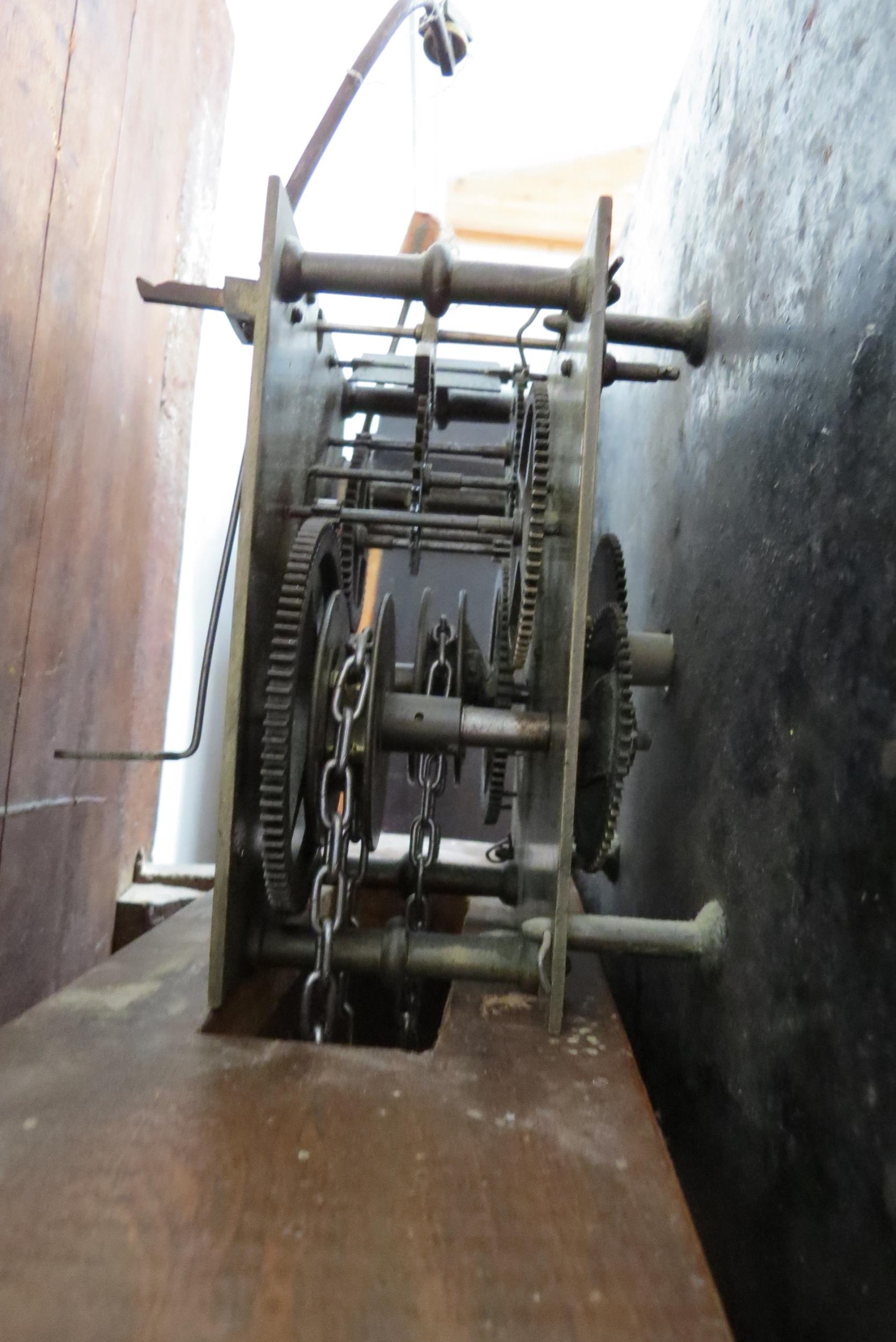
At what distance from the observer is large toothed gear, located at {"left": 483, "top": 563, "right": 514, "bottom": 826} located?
1.55m

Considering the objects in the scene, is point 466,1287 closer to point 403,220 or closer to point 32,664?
point 32,664

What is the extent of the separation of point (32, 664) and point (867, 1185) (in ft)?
4.36

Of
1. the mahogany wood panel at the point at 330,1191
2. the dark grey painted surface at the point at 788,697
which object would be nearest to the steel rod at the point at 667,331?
the dark grey painted surface at the point at 788,697

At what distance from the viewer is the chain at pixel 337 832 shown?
987mm

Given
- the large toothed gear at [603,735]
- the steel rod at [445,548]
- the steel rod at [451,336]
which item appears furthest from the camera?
the steel rod at [445,548]

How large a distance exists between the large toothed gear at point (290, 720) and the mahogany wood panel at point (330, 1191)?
0.20 m

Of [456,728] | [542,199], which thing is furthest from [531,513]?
[542,199]

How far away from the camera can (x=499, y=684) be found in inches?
61.2

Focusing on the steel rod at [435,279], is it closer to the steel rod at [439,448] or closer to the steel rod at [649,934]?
the steel rod at [439,448]

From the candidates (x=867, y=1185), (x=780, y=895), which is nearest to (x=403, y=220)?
(x=780, y=895)

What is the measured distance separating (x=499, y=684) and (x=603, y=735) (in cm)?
43

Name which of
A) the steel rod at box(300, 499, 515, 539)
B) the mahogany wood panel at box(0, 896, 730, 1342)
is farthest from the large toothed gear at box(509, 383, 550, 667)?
the mahogany wood panel at box(0, 896, 730, 1342)

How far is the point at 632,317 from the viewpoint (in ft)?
4.42

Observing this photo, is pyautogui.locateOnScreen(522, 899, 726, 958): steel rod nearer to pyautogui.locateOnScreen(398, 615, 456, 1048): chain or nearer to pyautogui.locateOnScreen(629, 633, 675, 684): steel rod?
pyautogui.locateOnScreen(398, 615, 456, 1048): chain
